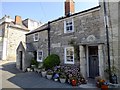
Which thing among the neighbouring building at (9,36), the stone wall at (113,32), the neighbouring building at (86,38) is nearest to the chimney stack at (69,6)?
the neighbouring building at (86,38)

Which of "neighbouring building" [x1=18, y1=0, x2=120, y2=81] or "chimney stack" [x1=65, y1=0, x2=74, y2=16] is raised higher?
"chimney stack" [x1=65, y1=0, x2=74, y2=16]

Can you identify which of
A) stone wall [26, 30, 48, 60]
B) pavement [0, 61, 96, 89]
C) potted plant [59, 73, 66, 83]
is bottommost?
pavement [0, 61, 96, 89]

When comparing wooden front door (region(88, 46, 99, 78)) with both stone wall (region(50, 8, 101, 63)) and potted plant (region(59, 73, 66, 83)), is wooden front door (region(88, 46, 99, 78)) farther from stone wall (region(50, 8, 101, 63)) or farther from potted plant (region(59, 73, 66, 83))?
potted plant (region(59, 73, 66, 83))

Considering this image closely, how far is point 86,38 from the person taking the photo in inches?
452

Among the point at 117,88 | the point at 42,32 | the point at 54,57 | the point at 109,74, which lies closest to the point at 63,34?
the point at 54,57

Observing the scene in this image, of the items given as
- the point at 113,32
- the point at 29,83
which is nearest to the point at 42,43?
the point at 29,83

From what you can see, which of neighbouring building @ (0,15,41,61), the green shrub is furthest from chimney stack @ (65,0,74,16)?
neighbouring building @ (0,15,41,61)

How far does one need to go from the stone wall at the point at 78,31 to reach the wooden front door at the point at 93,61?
102 cm

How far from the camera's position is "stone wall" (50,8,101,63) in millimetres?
10926

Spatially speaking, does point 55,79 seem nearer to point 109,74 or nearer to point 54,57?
point 54,57

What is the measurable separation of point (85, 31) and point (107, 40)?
2.35 metres

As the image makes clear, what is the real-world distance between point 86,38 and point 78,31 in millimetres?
1200

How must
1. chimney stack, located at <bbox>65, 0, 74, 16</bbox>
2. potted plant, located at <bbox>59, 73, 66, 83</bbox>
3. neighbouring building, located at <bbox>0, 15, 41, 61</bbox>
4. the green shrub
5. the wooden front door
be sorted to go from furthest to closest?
neighbouring building, located at <bbox>0, 15, 41, 61</bbox>, chimney stack, located at <bbox>65, 0, 74, 16</bbox>, the green shrub, the wooden front door, potted plant, located at <bbox>59, 73, 66, 83</bbox>

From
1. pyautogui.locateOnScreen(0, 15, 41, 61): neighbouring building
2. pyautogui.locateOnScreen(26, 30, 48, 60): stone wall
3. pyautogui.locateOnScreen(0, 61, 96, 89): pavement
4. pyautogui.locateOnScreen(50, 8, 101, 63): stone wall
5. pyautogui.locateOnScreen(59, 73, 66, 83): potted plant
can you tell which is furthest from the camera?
pyautogui.locateOnScreen(0, 15, 41, 61): neighbouring building
